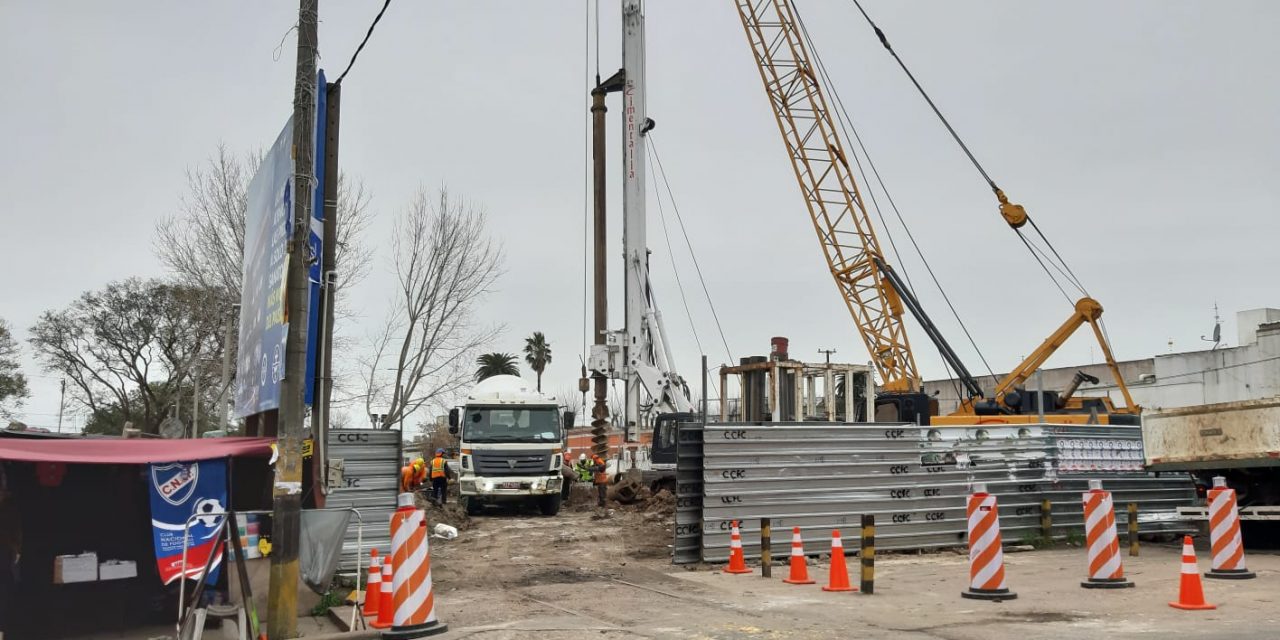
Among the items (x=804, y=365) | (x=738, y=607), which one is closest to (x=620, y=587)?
(x=738, y=607)

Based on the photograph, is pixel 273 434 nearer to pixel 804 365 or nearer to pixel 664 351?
pixel 804 365

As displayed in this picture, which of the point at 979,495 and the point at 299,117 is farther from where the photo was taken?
the point at 979,495

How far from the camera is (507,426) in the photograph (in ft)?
84.4

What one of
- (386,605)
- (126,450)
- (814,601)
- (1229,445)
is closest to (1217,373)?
(1229,445)

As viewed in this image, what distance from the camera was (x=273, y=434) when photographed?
13.3 m

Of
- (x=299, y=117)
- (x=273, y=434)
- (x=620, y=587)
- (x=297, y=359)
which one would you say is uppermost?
(x=299, y=117)

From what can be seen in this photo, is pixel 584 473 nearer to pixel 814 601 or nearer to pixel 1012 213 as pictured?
pixel 1012 213

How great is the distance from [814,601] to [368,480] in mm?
6451

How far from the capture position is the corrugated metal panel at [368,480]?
45.6ft

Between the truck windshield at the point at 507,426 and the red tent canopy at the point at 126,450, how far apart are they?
1470 centimetres

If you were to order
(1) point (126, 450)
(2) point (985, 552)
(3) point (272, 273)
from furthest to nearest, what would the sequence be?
(3) point (272, 273)
(2) point (985, 552)
(1) point (126, 450)

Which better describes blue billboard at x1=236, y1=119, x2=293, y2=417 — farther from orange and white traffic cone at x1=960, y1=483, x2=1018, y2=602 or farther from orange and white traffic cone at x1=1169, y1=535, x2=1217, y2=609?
orange and white traffic cone at x1=1169, y1=535, x2=1217, y2=609

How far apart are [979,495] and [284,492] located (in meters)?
7.44

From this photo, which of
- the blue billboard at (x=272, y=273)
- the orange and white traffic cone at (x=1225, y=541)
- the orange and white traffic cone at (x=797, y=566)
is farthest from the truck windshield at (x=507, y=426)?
the orange and white traffic cone at (x=1225, y=541)
